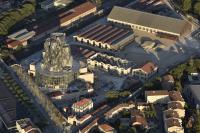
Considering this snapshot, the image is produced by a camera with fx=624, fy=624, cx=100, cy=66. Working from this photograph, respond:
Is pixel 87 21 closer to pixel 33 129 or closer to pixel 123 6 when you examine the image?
pixel 123 6

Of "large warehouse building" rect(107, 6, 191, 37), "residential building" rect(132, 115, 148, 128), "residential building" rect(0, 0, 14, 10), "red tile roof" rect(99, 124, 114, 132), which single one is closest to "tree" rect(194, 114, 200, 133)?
"residential building" rect(132, 115, 148, 128)

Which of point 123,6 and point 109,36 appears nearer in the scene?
point 109,36

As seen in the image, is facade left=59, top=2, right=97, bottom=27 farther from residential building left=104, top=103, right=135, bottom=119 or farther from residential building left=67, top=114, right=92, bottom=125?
residential building left=67, top=114, right=92, bottom=125

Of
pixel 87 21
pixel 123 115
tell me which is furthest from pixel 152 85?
pixel 87 21

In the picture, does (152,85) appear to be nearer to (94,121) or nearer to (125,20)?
(94,121)

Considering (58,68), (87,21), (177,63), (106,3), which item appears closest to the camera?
(58,68)

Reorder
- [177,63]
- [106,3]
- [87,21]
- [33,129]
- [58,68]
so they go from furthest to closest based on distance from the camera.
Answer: [106,3] → [87,21] → [177,63] → [58,68] → [33,129]

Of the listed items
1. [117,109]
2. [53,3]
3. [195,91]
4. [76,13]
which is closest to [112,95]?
[117,109]
